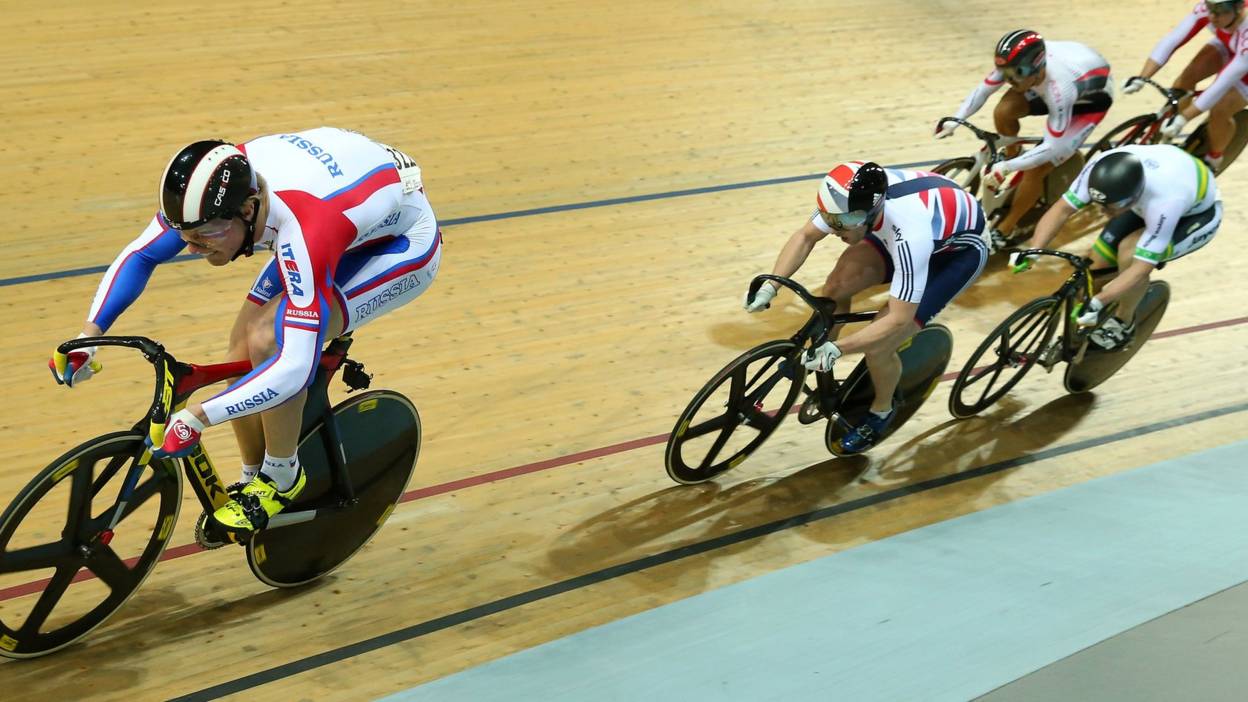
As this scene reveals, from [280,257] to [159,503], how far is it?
72cm

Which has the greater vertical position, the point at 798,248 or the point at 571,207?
the point at 798,248

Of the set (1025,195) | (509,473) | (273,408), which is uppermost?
(273,408)

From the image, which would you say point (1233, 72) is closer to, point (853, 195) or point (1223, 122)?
point (1223, 122)

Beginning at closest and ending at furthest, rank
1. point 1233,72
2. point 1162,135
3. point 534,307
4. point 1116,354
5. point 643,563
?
point 643,563, point 1116,354, point 534,307, point 1233,72, point 1162,135

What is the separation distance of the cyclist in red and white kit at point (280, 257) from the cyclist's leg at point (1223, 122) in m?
5.07

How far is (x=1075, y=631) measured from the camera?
278 centimetres

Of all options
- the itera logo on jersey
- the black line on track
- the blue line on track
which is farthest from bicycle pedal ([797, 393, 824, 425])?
the blue line on track

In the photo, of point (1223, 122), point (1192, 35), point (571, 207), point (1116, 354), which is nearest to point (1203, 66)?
point (1192, 35)

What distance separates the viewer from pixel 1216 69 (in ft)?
21.0

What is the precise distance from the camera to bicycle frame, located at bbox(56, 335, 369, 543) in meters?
2.52

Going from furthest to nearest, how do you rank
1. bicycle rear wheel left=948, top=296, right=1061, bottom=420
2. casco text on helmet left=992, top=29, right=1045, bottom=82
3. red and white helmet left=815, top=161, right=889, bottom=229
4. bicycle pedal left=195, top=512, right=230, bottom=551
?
casco text on helmet left=992, top=29, right=1045, bottom=82 → bicycle rear wheel left=948, top=296, right=1061, bottom=420 → red and white helmet left=815, top=161, right=889, bottom=229 → bicycle pedal left=195, top=512, right=230, bottom=551

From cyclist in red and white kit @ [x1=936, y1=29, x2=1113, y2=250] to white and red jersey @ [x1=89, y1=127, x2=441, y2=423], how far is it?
3.41 m


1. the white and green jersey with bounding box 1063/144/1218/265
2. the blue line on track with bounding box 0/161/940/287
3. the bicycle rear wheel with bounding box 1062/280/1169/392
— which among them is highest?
the white and green jersey with bounding box 1063/144/1218/265

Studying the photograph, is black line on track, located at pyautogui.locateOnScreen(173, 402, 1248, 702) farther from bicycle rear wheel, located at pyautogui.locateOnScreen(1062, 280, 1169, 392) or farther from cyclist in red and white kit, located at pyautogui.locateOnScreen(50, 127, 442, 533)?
cyclist in red and white kit, located at pyautogui.locateOnScreen(50, 127, 442, 533)
